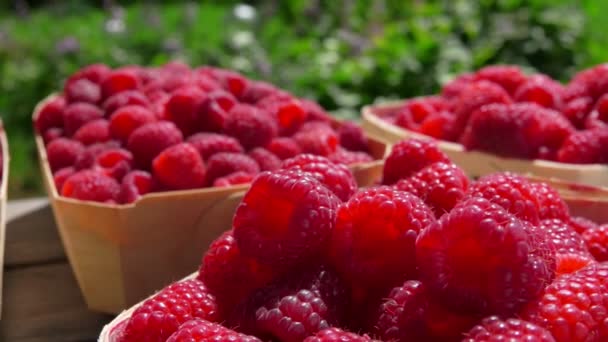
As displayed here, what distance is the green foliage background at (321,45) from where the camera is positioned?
267cm

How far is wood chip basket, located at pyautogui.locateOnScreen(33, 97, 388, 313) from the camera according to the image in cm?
110

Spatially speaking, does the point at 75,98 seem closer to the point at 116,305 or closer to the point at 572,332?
the point at 116,305

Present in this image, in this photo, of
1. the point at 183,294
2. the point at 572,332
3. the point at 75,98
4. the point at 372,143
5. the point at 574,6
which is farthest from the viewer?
the point at 574,6

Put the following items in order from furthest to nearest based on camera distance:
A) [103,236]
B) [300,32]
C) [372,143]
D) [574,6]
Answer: [300,32], [574,6], [372,143], [103,236]

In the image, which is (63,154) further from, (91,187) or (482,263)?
(482,263)

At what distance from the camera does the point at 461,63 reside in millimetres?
2650

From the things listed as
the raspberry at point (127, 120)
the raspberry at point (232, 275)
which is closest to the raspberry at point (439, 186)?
the raspberry at point (232, 275)

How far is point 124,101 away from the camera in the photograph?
1.49 meters

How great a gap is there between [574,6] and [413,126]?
6.75ft

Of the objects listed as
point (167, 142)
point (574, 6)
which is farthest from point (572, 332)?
point (574, 6)

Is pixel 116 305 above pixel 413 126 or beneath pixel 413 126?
beneath

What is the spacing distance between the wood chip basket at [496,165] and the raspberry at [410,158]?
15.3 inches

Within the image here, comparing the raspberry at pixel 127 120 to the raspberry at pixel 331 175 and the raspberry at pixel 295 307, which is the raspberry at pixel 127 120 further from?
the raspberry at pixel 295 307

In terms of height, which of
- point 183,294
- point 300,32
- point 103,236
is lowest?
point 300,32
